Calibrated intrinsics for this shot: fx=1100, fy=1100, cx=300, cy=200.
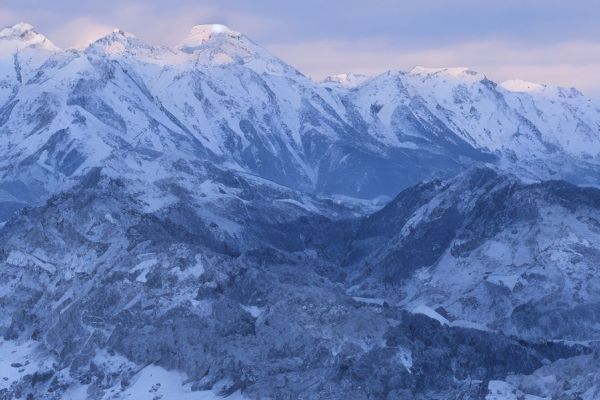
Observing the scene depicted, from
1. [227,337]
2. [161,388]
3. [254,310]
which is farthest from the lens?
[254,310]

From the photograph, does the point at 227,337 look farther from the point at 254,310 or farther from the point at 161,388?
the point at 254,310

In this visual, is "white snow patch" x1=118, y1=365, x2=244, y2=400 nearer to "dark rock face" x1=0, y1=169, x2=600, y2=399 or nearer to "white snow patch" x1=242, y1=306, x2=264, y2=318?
"dark rock face" x1=0, y1=169, x2=600, y2=399

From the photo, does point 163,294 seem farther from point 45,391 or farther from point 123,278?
point 45,391

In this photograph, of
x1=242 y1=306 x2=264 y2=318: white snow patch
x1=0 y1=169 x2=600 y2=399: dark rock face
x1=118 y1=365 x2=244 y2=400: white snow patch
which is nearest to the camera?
x1=0 y1=169 x2=600 y2=399: dark rock face

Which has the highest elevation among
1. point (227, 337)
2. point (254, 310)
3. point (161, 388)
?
point (254, 310)

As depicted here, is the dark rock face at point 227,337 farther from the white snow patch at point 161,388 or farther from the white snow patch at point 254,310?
the white snow patch at point 161,388

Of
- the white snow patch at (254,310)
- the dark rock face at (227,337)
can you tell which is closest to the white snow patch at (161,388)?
the dark rock face at (227,337)

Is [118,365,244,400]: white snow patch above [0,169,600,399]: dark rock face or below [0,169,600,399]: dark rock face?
below

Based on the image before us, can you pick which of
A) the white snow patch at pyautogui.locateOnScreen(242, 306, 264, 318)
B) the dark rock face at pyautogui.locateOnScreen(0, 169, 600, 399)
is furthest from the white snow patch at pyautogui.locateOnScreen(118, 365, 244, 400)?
the white snow patch at pyautogui.locateOnScreen(242, 306, 264, 318)

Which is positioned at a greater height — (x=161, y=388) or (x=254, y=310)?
(x=254, y=310)

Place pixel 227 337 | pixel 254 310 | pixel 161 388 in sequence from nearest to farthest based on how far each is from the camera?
pixel 161 388 < pixel 227 337 < pixel 254 310

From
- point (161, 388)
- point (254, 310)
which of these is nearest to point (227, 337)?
point (161, 388)
